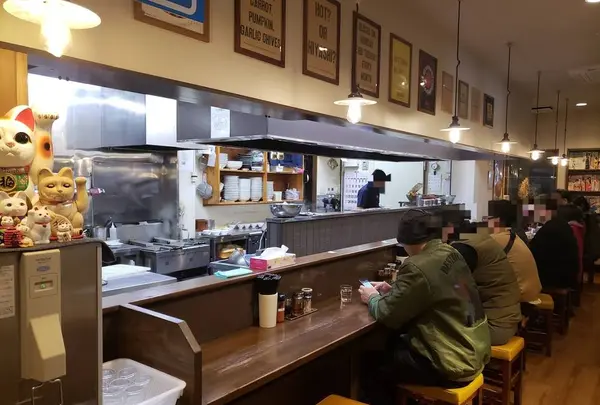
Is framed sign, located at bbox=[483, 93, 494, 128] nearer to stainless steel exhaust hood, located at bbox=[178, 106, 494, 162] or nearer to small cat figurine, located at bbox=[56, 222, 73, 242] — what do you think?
stainless steel exhaust hood, located at bbox=[178, 106, 494, 162]

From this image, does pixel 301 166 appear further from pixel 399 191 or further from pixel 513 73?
pixel 513 73

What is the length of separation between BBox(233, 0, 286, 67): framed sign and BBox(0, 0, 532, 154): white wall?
42mm

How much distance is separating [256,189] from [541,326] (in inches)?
158

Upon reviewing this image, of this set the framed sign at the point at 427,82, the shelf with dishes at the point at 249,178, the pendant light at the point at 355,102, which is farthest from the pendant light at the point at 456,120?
the shelf with dishes at the point at 249,178

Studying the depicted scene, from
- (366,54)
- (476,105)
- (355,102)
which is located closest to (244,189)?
(476,105)

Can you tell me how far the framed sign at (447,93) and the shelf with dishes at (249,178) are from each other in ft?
8.39

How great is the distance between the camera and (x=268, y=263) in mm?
2611

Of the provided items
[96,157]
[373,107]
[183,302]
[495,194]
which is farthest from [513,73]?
[183,302]

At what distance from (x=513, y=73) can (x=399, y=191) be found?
354 centimetres

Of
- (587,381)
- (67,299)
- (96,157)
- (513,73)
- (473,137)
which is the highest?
(513,73)

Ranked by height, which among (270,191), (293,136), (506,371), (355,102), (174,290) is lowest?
(506,371)

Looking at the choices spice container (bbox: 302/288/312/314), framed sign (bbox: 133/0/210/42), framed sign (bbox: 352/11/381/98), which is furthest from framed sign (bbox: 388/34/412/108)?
framed sign (bbox: 133/0/210/42)

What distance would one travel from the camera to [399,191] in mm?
9289

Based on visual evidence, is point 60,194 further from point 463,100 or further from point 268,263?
point 463,100
